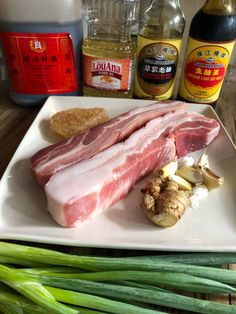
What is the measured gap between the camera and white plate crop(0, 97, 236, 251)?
0.53 metres

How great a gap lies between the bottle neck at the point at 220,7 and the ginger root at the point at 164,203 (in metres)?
0.56

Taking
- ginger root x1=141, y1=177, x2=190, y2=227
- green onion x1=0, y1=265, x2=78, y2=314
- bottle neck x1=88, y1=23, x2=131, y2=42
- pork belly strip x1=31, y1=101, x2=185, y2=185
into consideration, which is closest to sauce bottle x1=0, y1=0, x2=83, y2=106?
bottle neck x1=88, y1=23, x2=131, y2=42

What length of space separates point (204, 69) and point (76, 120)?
42 centimetres

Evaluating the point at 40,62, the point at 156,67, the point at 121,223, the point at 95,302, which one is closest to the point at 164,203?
the point at 121,223

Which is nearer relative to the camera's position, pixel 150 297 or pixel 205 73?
pixel 150 297

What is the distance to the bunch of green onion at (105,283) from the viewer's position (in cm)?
44

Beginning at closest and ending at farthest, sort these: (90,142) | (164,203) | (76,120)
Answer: (164,203)
(90,142)
(76,120)

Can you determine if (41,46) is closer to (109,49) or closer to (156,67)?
(109,49)

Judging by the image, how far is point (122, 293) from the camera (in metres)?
0.45

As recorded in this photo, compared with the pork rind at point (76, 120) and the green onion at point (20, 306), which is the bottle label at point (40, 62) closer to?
the pork rind at point (76, 120)

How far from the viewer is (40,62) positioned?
0.93m

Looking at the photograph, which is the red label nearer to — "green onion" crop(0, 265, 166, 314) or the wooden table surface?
the wooden table surface

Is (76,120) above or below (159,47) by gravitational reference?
below

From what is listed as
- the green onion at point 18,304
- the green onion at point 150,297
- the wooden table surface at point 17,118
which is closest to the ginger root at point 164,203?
the green onion at point 150,297
